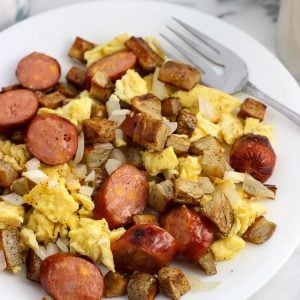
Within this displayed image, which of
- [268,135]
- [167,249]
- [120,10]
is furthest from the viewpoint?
[120,10]

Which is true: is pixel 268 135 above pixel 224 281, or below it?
above

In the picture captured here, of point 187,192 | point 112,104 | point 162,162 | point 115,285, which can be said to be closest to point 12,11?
point 112,104

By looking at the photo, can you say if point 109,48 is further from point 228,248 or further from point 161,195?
point 228,248

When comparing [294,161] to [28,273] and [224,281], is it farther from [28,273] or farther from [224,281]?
[28,273]

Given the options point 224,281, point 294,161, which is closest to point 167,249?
point 224,281

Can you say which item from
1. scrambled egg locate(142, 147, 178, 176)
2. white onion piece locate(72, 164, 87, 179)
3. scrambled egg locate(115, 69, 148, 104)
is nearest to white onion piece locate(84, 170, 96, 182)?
white onion piece locate(72, 164, 87, 179)

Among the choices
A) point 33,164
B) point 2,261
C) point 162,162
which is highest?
point 162,162
